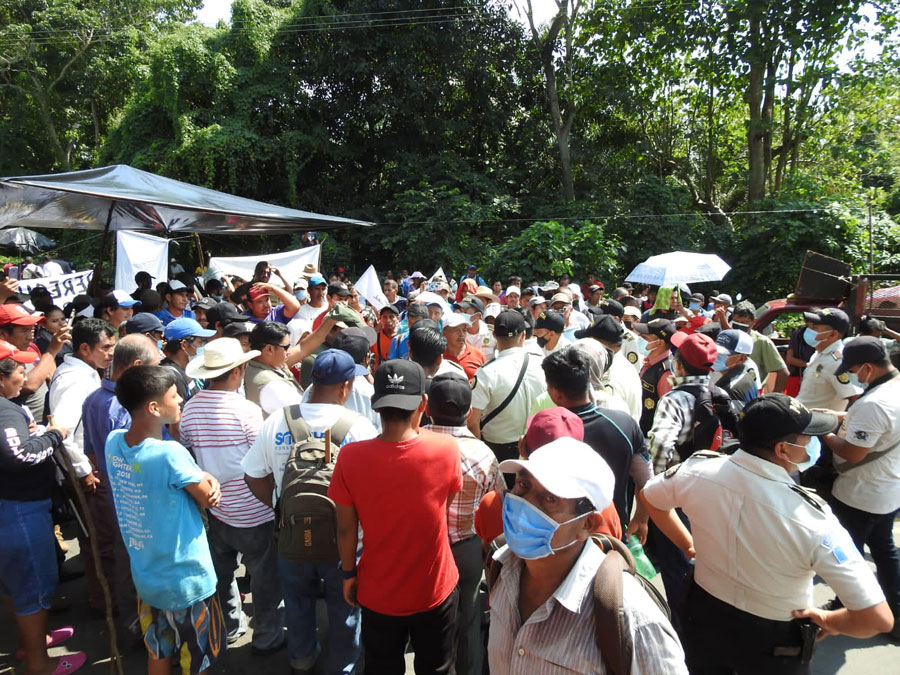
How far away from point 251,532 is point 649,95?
19958 mm

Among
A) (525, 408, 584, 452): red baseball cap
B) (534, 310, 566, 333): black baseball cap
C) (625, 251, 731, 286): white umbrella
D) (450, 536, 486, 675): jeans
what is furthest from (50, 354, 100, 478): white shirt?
(625, 251, 731, 286): white umbrella

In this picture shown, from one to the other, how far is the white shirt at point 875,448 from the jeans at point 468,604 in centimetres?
233

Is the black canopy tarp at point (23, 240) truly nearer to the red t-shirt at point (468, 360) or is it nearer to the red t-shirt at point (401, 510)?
the red t-shirt at point (468, 360)

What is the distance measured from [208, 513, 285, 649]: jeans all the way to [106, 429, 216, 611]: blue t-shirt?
588mm

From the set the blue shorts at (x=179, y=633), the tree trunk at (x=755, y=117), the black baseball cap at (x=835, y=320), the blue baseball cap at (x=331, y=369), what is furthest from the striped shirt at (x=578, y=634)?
the tree trunk at (x=755, y=117)

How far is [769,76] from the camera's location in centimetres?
1691

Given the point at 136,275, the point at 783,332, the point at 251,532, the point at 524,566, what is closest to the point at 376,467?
the point at 524,566

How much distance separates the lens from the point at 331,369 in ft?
9.34

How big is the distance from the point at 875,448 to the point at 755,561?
190cm

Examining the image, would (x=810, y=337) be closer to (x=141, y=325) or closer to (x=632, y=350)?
(x=632, y=350)

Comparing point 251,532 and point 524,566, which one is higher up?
point 524,566

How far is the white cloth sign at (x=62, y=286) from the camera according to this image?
8320mm

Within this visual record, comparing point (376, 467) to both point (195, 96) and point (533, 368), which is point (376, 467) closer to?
point (533, 368)

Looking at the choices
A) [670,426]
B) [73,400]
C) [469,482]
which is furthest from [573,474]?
[73,400]
